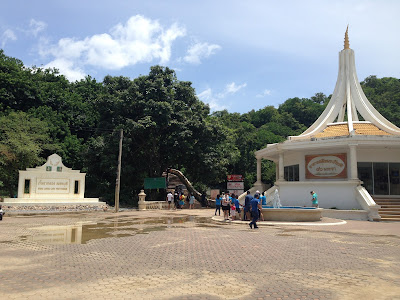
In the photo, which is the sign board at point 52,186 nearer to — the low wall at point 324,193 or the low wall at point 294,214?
the low wall at point 324,193

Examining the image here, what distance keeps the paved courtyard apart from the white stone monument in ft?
49.4

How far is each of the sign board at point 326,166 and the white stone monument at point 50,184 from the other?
58.5 ft

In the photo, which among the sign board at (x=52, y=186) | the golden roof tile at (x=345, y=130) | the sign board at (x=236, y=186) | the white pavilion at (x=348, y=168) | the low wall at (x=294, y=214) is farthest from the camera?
the sign board at (x=236, y=186)

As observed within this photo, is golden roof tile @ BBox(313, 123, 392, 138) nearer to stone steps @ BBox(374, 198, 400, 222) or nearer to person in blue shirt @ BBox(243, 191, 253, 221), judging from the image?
stone steps @ BBox(374, 198, 400, 222)

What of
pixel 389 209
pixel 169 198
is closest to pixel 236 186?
pixel 169 198

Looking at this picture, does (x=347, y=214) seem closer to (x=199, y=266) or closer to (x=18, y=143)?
(x=199, y=266)

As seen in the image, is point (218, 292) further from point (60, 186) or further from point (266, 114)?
point (266, 114)

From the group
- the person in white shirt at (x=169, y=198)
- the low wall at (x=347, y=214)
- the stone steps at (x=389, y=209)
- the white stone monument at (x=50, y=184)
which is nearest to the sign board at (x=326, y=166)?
the stone steps at (x=389, y=209)

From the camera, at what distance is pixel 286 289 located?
5.66 m

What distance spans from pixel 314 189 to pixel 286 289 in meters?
18.4

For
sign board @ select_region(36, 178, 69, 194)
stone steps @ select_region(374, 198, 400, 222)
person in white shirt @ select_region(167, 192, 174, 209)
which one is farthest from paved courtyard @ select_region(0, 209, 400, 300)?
person in white shirt @ select_region(167, 192, 174, 209)

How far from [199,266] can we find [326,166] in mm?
18647

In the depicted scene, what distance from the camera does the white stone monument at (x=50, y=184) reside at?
25.9 metres

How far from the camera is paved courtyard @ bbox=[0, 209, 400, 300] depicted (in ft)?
18.1
